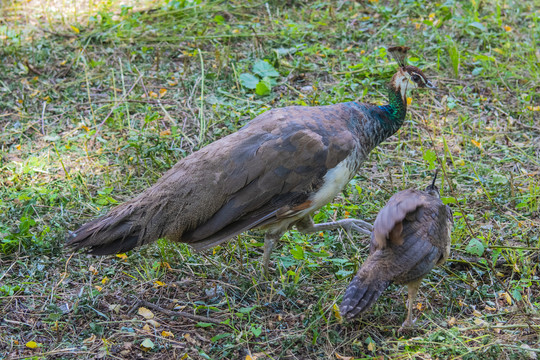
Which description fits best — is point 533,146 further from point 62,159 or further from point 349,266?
point 62,159

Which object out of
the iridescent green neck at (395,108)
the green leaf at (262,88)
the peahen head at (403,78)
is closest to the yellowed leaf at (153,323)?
the iridescent green neck at (395,108)

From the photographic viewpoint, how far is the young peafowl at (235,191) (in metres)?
3.78

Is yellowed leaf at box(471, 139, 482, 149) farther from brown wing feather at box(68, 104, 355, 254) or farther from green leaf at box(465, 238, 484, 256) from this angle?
brown wing feather at box(68, 104, 355, 254)

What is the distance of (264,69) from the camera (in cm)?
621

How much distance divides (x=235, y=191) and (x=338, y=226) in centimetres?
94

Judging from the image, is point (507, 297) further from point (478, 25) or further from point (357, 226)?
point (478, 25)

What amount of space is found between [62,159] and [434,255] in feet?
10.5

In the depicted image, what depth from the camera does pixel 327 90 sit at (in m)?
6.01

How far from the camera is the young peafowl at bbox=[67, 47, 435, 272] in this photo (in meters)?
3.78

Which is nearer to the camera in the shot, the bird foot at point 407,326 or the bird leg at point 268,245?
the bird foot at point 407,326

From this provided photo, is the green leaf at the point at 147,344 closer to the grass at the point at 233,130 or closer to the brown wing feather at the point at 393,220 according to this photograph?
the grass at the point at 233,130

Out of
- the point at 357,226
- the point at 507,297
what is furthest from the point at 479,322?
the point at 357,226

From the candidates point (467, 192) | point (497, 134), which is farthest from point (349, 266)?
point (497, 134)

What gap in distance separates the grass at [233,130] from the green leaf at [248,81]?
22mm
